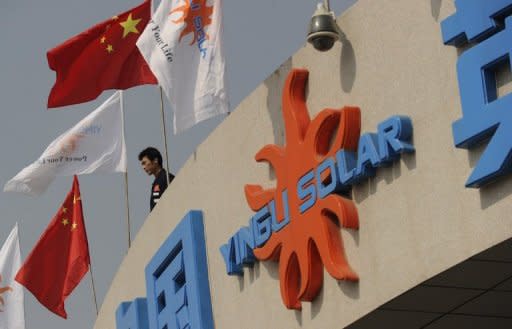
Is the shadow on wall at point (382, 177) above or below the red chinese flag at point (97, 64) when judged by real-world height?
below

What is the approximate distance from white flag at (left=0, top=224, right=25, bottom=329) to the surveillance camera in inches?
Result: 472

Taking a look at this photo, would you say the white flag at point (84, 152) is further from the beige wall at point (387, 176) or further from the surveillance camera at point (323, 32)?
the surveillance camera at point (323, 32)

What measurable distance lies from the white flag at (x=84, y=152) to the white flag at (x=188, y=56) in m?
3.37

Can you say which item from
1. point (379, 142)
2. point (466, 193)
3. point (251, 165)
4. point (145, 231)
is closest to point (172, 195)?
point (145, 231)

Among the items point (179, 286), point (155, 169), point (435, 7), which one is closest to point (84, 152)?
point (155, 169)

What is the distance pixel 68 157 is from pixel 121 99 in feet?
4.03

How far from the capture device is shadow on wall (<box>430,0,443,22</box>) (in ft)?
45.5

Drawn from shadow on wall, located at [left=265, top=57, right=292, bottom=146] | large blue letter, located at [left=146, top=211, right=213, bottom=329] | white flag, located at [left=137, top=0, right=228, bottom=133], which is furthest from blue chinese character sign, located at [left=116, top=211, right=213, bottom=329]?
shadow on wall, located at [left=265, top=57, right=292, bottom=146]

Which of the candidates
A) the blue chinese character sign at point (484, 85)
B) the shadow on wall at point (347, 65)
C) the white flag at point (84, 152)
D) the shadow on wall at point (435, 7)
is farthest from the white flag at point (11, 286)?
the blue chinese character sign at point (484, 85)

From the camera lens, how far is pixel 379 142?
14336 millimetres

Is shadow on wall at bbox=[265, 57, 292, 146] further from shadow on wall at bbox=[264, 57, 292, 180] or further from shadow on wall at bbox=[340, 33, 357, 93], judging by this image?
shadow on wall at bbox=[340, 33, 357, 93]

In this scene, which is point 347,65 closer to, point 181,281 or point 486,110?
point 486,110

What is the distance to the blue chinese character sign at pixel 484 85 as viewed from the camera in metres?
12.8

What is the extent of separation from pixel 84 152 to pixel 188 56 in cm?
400
